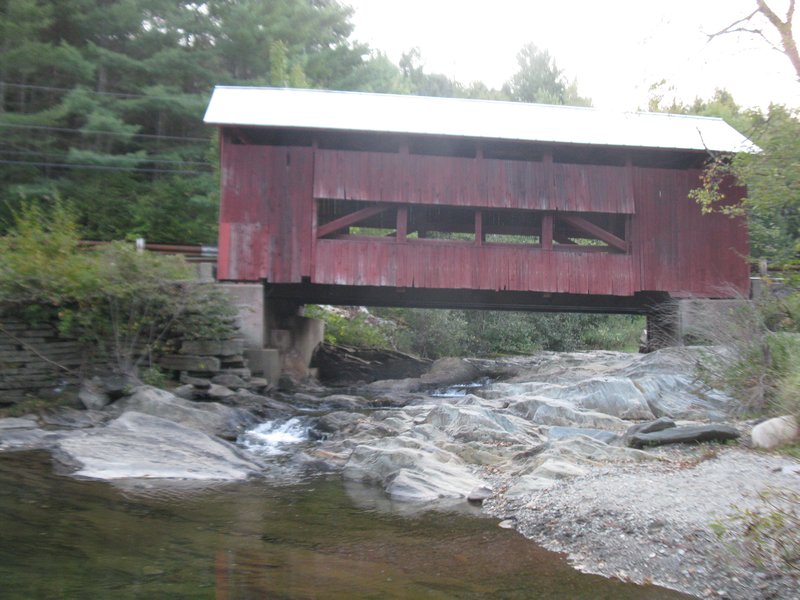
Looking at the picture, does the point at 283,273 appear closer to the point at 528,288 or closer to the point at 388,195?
the point at 388,195

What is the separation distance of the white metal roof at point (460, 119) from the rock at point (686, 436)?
963 centimetres

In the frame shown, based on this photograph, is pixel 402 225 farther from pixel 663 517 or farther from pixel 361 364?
pixel 663 517

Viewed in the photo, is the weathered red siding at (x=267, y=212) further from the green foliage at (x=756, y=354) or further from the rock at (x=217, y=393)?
the green foliage at (x=756, y=354)

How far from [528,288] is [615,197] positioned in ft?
11.1

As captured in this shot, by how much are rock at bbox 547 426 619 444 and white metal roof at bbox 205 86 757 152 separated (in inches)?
358

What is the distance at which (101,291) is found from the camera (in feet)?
40.8

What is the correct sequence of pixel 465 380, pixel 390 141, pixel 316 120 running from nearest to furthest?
pixel 316 120 → pixel 390 141 → pixel 465 380

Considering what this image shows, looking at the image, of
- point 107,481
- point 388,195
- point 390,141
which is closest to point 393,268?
point 388,195

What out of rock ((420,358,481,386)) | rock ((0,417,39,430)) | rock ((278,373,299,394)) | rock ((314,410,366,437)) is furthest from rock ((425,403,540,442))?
rock ((420,358,481,386))

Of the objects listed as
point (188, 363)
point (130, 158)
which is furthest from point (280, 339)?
point (130, 158)

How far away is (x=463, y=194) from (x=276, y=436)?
8.75 meters

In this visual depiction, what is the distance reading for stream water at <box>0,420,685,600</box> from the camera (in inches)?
178

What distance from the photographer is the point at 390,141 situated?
18344mm

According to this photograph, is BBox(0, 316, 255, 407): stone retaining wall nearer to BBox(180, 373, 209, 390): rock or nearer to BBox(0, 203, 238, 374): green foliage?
BBox(0, 203, 238, 374): green foliage
